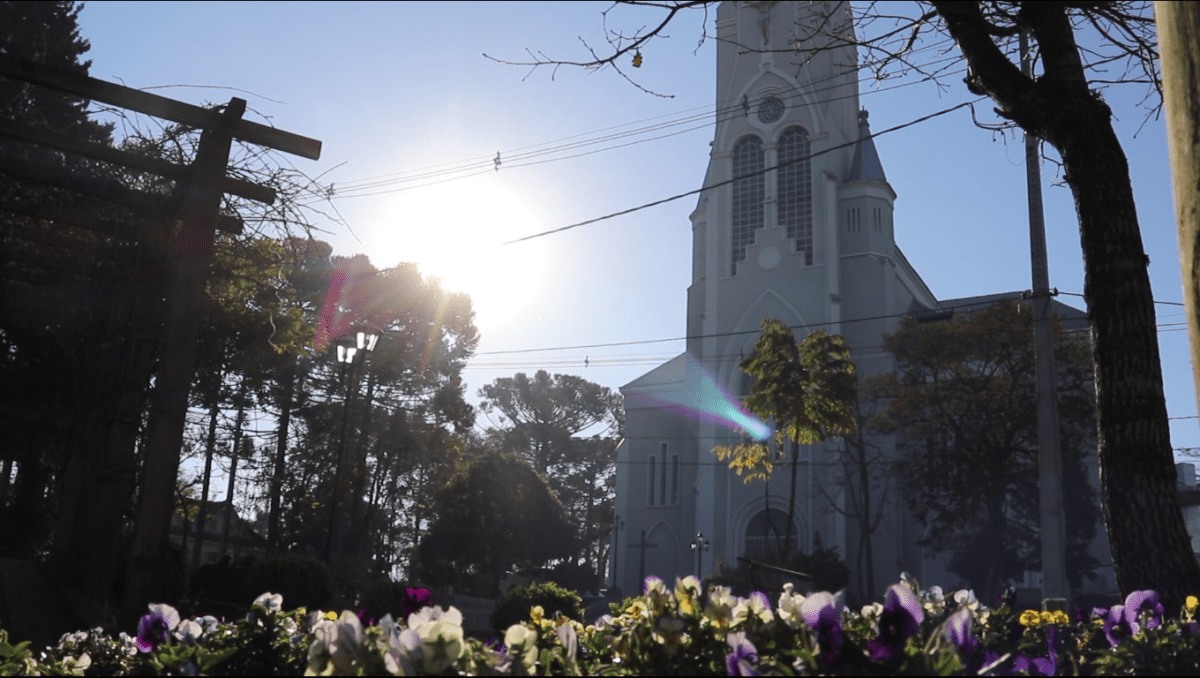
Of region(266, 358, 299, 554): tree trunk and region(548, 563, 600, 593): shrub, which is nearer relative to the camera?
region(266, 358, 299, 554): tree trunk

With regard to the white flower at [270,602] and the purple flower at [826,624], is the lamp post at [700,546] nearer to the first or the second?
the white flower at [270,602]

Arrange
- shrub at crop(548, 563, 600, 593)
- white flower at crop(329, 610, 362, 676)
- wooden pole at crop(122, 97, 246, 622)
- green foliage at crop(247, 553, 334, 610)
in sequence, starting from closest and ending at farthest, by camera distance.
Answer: white flower at crop(329, 610, 362, 676)
wooden pole at crop(122, 97, 246, 622)
green foliage at crop(247, 553, 334, 610)
shrub at crop(548, 563, 600, 593)

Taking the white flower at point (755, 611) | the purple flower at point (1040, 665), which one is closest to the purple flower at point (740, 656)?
the white flower at point (755, 611)

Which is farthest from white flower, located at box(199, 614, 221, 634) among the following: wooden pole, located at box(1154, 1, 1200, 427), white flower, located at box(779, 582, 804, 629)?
wooden pole, located at box(1154, 1, 1200, 427)

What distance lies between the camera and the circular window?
1869 inches

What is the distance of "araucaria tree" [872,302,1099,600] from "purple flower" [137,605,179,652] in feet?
114

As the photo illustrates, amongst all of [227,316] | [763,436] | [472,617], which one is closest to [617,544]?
[763,436]

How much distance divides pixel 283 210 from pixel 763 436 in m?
37.3

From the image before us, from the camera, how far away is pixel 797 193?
4709cm

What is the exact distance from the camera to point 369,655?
208 cm

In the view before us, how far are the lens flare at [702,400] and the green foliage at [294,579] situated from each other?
31.7 meters

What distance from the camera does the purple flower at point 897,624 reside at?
216 centimetres

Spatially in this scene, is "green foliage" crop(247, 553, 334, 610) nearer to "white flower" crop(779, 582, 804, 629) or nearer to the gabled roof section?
"white flower" crop(779, 582, 804, 629)

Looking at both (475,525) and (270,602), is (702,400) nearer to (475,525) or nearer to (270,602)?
(475,525)
